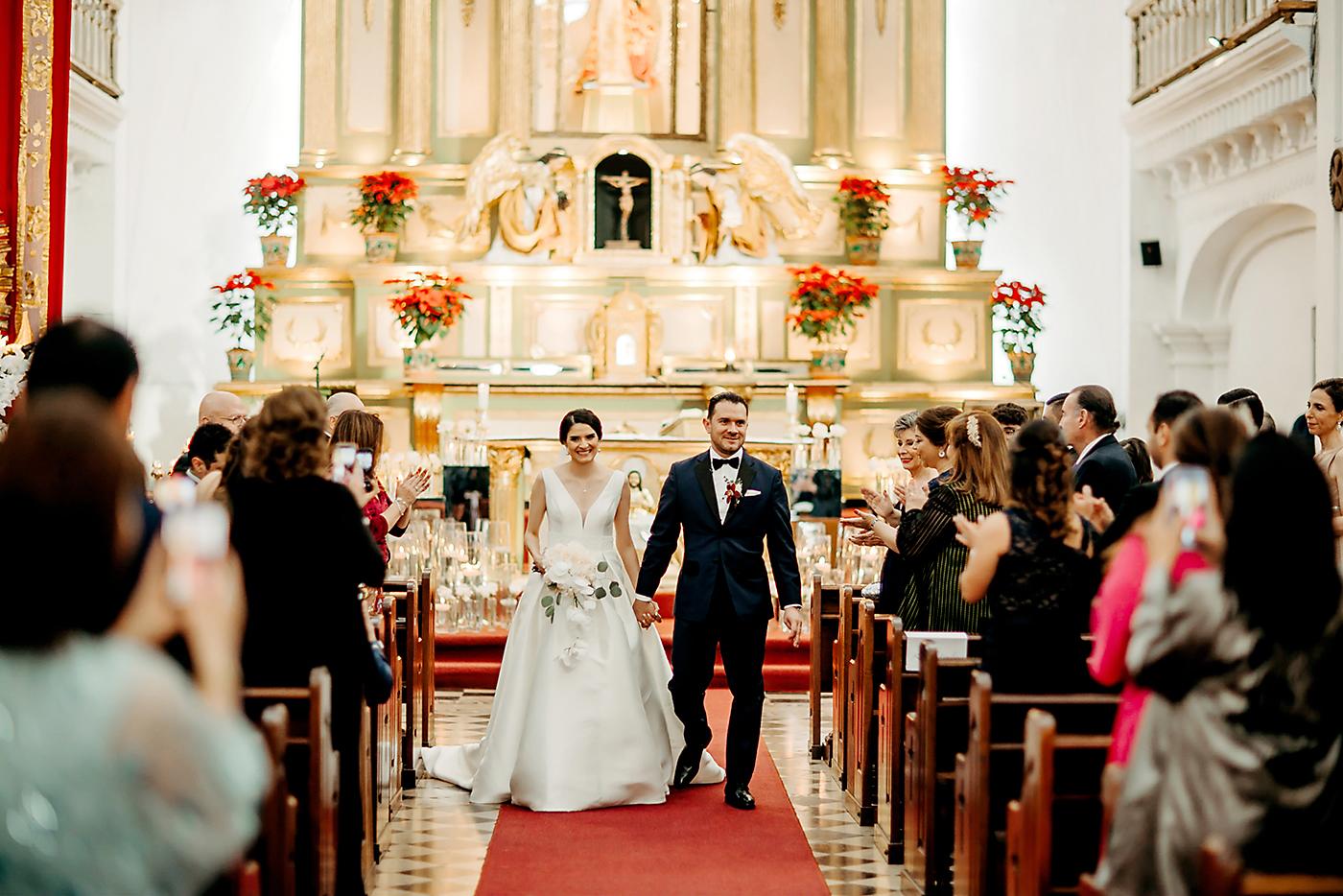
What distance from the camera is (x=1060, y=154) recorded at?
1524 cm

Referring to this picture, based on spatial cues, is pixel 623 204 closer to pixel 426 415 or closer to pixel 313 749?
pixel 426 415

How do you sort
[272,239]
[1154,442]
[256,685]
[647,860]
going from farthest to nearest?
[272,239]
[647,860]
[1154,442]
[256,685]

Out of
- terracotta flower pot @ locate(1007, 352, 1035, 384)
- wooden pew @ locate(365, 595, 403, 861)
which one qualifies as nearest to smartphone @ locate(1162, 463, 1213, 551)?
wooden pew @ locate(365, 595, 403, 861)

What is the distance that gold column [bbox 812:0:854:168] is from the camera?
47.4ft

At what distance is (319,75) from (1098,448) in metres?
9.79

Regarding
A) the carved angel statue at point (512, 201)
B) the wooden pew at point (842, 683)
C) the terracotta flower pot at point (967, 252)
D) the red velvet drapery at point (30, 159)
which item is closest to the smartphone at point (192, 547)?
→ the wooden pew at point (842, 683)

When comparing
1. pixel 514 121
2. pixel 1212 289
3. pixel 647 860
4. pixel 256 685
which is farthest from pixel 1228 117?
pixel 256 685

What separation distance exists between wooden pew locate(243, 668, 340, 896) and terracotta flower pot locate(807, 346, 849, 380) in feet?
29.7

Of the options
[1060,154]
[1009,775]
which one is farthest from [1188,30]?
[1009,775]

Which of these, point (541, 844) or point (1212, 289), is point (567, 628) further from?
point (1212, 289)

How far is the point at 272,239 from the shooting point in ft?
45.4

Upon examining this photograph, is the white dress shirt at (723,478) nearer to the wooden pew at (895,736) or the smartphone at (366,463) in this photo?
the wooden pew at (895,736)

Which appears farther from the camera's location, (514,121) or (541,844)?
(514,121)

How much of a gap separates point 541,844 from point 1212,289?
33.2 feet
